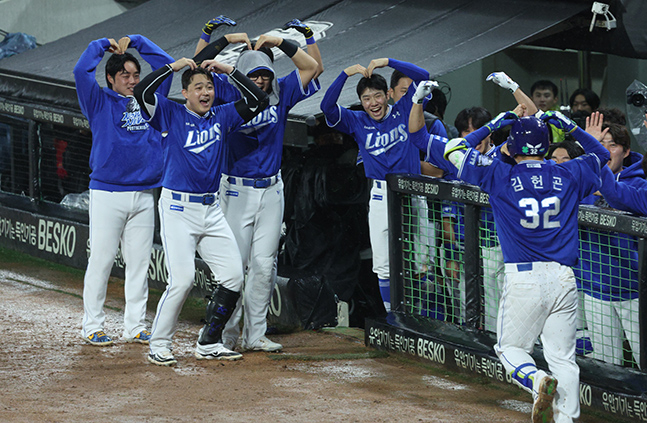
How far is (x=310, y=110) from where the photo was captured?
7.19 metres

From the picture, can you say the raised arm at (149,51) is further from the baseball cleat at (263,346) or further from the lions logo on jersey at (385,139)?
the baseball cleat at (263,346)

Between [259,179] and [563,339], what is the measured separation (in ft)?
8.08

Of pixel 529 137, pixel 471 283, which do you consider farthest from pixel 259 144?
pixel 529 137

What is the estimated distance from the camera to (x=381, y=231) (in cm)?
705

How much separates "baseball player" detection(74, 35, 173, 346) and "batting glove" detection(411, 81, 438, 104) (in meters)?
1.78

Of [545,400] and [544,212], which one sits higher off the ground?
[544,212]

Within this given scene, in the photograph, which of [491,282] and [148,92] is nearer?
[148,92]

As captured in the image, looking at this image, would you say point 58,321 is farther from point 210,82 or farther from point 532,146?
point 532,146

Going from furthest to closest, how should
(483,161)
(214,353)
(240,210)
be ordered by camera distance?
(240,210), (214,353), (483,161)

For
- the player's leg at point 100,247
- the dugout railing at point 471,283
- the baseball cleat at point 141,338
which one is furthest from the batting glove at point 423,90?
the baseball cleat at point 141,338

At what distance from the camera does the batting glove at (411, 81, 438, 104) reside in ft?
20.8

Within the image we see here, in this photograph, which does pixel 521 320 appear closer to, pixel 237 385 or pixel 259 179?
pixel 237 385

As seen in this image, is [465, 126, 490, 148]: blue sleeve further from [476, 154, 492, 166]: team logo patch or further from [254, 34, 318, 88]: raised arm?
[254, 34, 318, 88]: raised arm

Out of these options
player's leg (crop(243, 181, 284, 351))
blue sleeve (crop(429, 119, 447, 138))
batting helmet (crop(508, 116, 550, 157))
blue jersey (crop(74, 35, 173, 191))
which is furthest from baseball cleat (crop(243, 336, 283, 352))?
batting helmet (crop(508, 116, 550, 157))
